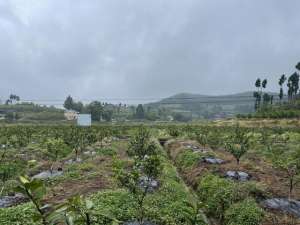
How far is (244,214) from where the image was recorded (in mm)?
15094

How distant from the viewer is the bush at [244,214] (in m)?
14.8

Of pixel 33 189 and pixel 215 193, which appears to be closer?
pixel 33 189

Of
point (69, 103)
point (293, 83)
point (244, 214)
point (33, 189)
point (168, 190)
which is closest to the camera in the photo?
point (33, 189)

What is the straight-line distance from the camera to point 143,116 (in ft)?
616

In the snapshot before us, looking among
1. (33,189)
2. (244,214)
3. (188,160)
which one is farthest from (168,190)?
(33,189)

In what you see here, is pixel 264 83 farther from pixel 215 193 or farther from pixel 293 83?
pixel 215 193

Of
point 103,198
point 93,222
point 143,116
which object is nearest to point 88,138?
point 103,198

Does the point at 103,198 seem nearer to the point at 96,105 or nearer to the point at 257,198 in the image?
the point at 257,198

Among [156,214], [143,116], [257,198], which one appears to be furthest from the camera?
[143,116]

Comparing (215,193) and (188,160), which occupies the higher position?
(215,193)

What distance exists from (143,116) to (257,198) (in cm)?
17012

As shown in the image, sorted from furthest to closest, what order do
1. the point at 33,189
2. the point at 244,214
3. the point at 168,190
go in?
the point at 168,190, the point at 244,214, the point at 33,189

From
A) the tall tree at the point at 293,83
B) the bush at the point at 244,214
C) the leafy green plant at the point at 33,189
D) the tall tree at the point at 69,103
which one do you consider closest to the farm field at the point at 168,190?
the bush at the point at 244,214

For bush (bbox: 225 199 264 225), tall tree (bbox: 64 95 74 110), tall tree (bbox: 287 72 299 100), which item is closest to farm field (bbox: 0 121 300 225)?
bush (bbox: 225 199 264 225)
